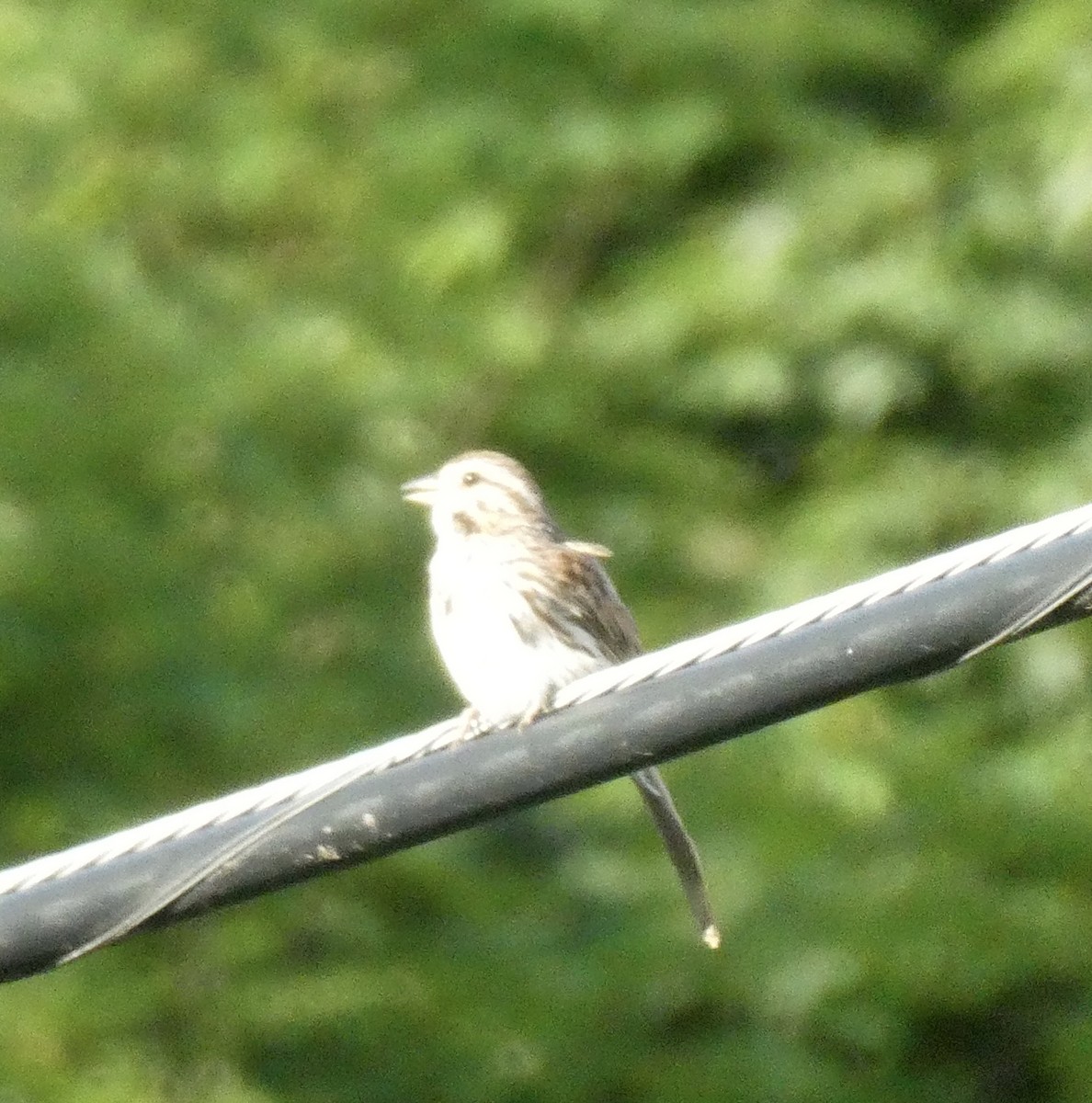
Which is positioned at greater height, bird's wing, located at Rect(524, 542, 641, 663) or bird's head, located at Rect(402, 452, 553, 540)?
bird's head, located at Rect(402, 452, 553, 540)

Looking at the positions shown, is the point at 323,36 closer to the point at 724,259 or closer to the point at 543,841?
the point at 724,259

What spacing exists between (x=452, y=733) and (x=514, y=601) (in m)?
2.44

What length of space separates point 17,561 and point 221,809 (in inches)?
103

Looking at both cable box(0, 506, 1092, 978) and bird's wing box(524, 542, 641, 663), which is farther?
bird's wing box(524, 542, 641, 663)

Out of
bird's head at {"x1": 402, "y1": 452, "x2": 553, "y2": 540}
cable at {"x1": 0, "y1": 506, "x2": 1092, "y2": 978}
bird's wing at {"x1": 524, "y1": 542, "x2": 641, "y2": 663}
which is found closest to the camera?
cable at {"x1": 0, "y1": 506, "x2": 1092, "y2": 978}

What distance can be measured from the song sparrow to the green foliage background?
640 millimetres

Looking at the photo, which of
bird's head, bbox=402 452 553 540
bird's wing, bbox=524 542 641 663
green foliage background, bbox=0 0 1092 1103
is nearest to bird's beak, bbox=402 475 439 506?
bird's head, bbox=402 452 553 540

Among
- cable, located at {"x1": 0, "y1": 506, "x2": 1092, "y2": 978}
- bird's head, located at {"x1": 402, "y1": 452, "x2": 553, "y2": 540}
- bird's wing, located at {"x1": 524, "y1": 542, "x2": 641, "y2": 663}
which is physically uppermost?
bird's head, located at {"x1": 402, "y1": 452, "x2": 553, "y2": 540}

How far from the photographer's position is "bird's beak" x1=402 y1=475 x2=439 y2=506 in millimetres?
7367

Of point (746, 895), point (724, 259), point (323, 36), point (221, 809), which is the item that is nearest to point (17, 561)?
point (746, 895)

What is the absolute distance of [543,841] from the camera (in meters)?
8.46

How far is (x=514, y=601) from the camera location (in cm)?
705

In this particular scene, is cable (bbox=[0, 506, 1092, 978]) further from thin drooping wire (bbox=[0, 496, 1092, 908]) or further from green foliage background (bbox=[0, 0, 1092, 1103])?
green foliage background (bbox=[0, 0, 1092, 1103])

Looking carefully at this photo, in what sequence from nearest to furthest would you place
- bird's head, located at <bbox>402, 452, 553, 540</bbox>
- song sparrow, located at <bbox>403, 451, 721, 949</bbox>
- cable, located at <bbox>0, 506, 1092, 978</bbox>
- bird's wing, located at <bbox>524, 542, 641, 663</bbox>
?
cable, located at <bbox>0, 506, 1092, 978</bbox> < song sparrow, located at <bbox>403, 451, 721, 949</bbox> < bird's wing, located at <bbox>524, 542, 641, 663</bbox> < bird's head, located at <bbox>402, 452, 553, 540</bbox>
